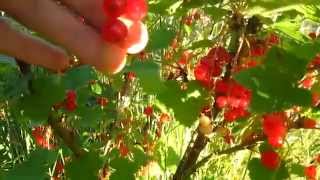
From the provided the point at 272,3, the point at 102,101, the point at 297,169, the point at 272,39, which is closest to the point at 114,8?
the point at 272,3

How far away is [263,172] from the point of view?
110cm

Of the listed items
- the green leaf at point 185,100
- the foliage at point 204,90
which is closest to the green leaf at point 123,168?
the foliage at point 204,90

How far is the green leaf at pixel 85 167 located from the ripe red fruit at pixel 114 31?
2.43ft

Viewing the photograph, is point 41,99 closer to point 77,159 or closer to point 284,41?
point 77,159

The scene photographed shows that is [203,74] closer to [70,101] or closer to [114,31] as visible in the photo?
[70,101]

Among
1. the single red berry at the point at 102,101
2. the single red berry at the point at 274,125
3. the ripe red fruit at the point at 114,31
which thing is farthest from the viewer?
the single red berry at the point at 102,101

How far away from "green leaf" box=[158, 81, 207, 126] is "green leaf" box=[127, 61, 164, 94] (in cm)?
3

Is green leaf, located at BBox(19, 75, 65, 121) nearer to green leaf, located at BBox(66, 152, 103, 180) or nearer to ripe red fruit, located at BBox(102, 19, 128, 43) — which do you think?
green leaf, located at BBox(66, 152, 103, 180)

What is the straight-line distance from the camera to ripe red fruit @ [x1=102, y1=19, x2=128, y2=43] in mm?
410

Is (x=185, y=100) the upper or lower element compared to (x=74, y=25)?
upper

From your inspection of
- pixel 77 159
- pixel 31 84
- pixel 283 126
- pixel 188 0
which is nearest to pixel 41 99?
pixel 31 84

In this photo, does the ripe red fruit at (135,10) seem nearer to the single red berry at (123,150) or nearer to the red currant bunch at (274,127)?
the red currant bunch at (274,127)

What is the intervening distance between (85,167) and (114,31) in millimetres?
753

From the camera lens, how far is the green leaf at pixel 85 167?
1135 millimetres
